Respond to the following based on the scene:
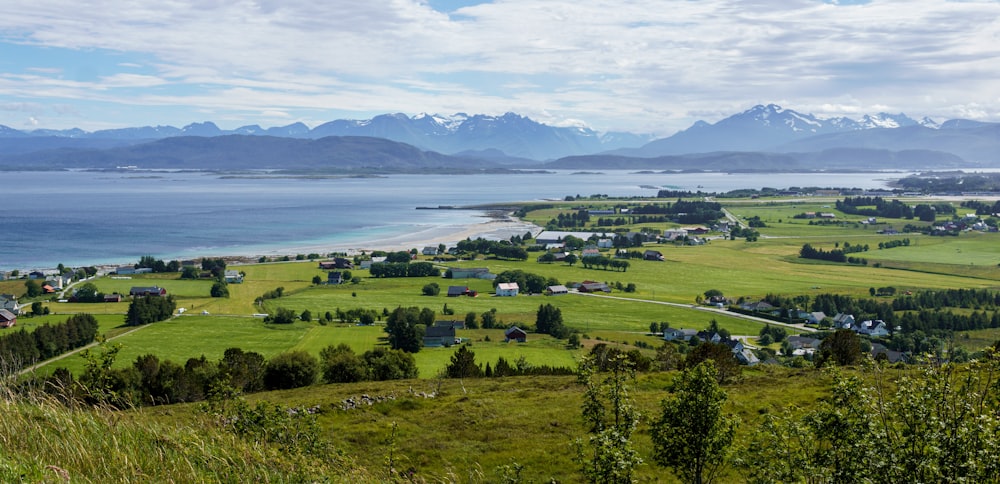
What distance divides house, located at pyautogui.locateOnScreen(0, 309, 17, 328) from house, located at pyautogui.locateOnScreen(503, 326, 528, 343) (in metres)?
32.2

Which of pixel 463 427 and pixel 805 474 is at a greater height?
pixel 805 474

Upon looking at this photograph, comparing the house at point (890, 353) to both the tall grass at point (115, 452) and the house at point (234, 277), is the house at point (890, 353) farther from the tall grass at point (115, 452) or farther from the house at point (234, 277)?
the house at point (234, 277)

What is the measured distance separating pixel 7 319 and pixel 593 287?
45245 millimetres

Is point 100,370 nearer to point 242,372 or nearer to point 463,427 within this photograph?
point 463,427

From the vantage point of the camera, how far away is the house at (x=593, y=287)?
6319 centimetres

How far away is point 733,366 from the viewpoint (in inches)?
1040

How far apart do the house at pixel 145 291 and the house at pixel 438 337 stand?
26.3 m

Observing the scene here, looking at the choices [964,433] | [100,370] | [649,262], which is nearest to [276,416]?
[100,370]

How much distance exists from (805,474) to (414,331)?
34.2 metres

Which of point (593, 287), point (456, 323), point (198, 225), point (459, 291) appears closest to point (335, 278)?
point (459, 291)

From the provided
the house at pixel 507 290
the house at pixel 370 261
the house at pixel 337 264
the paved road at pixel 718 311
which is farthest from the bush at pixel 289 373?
the house at pixel 337 264

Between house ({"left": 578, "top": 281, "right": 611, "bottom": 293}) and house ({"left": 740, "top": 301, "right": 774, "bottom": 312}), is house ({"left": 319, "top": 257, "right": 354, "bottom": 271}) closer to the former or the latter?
house ({"left": 578, "top": 281, "right": 611, "bottom": 293})

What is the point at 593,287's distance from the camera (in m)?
63.7

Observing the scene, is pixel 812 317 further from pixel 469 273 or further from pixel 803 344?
pixel 469 273
